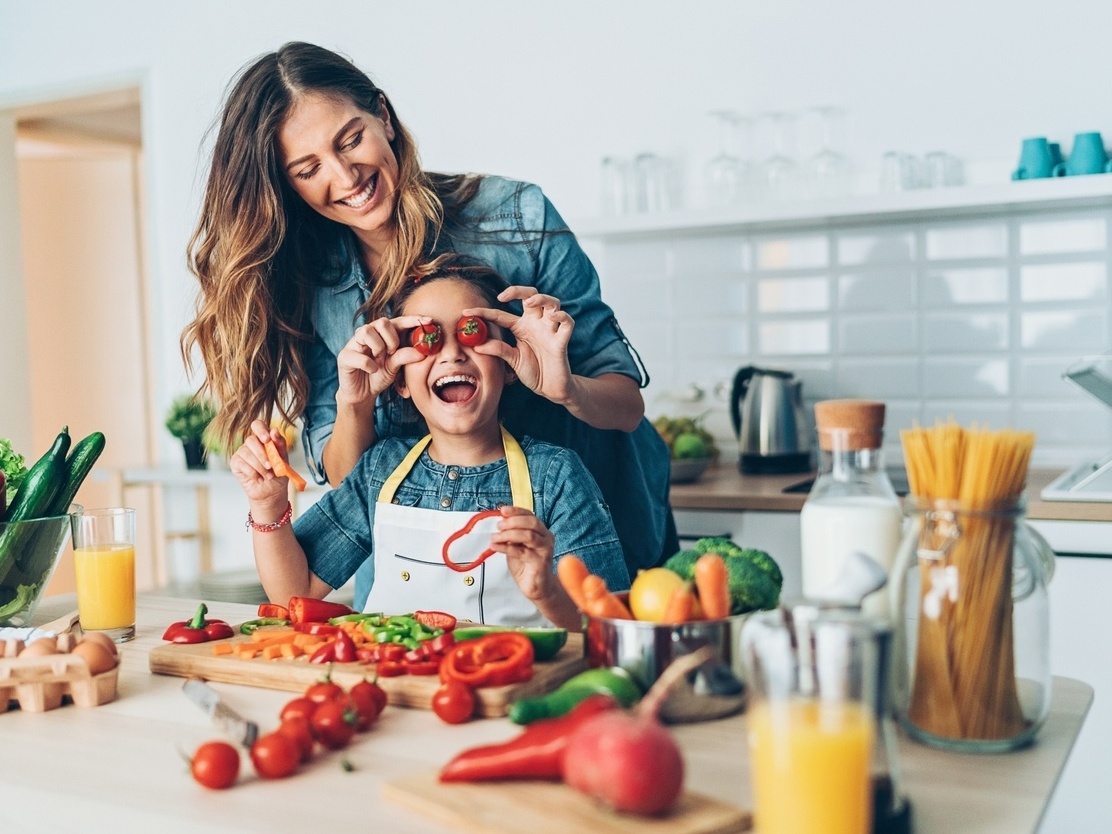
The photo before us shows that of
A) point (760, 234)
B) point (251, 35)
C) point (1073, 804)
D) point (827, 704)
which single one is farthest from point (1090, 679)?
point (251, 35)

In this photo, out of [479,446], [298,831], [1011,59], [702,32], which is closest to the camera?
[298,831]

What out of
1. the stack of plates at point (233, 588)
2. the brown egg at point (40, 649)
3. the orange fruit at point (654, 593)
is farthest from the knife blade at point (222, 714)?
the stack of plates at point (233, 588)

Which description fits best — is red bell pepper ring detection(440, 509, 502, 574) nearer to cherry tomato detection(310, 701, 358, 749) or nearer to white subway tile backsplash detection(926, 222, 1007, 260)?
cherry tomato detection(310, 701, 358, 749)

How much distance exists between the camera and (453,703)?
3.83 ft

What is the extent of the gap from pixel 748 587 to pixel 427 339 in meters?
0.84

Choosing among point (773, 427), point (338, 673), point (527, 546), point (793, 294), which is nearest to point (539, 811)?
point (338, 673)

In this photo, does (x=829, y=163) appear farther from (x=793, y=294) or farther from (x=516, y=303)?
(x=516, y=303)

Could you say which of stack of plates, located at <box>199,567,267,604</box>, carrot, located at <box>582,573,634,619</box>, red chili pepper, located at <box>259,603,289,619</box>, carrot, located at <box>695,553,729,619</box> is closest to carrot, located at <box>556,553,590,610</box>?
carrot, located at <box>582,573,634,619</box>

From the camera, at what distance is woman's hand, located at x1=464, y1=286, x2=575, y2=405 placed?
1835 millimetres

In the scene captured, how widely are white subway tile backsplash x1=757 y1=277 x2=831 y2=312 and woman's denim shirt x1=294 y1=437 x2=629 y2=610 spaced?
5.35 ft

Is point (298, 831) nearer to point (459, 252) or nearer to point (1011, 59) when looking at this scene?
point (459, 252)

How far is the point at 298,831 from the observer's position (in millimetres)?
921

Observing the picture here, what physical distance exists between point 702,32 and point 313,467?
6.27ft

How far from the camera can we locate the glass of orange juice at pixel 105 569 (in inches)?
62.5
